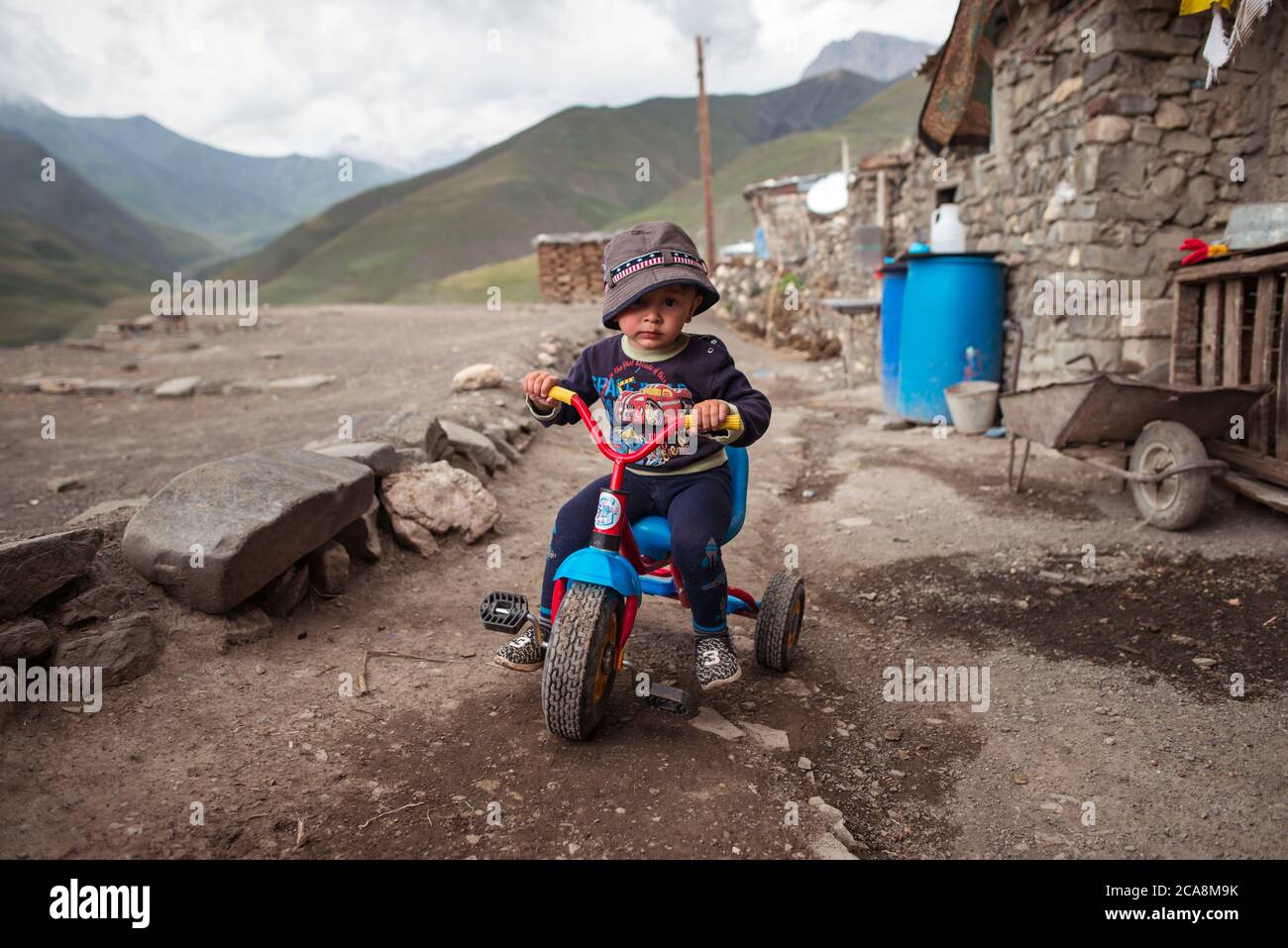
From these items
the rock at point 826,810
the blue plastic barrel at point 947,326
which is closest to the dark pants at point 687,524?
the rock at point 826,810

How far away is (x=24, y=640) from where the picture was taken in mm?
2381

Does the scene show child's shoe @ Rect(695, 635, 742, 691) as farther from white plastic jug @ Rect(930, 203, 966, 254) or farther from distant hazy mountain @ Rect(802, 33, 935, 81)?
distant hazy mountain @ Rect(802, 33, 935, 81)

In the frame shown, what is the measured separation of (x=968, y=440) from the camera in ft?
21.5

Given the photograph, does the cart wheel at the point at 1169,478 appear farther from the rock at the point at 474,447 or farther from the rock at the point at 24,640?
the rock at the point at 24,640

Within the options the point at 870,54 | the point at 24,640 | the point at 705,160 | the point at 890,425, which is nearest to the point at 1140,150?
the point at 890,425

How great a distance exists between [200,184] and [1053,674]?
129 meters

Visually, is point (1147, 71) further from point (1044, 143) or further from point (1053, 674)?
point (1053, 674)

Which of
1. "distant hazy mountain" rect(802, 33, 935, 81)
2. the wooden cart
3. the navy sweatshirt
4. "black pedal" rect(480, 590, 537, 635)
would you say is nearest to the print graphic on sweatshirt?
the navy sweatshirt

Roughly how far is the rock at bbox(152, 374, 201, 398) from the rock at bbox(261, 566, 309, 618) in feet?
20.0

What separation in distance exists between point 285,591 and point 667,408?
5.79 ft

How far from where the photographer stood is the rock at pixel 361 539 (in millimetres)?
3602

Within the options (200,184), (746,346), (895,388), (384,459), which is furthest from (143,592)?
(200,184)

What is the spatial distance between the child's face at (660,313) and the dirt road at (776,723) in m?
1.24

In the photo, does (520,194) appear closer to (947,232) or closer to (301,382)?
(301,382)
